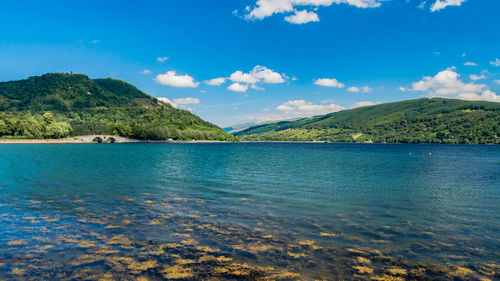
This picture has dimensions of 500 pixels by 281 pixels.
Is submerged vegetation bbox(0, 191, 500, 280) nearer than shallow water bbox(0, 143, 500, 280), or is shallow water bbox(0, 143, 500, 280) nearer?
submerged vegetation bbox(0, 191, 500, 280)

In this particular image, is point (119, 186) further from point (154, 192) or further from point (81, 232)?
point (81, 232)

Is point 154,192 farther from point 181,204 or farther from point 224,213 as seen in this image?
point 224,213

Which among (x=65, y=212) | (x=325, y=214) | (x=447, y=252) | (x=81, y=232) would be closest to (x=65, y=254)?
(x=81, y=232)

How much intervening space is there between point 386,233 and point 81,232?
15629mm

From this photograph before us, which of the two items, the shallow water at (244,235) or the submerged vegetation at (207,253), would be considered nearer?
the submerged vegetation at (207,253)

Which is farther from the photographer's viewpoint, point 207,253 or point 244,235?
point 244,235

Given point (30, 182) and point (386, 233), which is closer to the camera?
point (386, 233)

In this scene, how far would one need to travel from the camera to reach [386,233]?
1541 cm

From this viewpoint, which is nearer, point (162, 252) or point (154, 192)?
point (162, 252)

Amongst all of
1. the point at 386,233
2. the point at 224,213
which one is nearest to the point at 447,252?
the point at 386,233

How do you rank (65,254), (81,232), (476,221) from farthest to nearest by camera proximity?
(476,221) → (81,232) → (65,254)

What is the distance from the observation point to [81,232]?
14523 millimetres

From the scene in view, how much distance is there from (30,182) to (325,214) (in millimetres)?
32328

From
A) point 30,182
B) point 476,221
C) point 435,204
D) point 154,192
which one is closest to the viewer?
point 476,221
